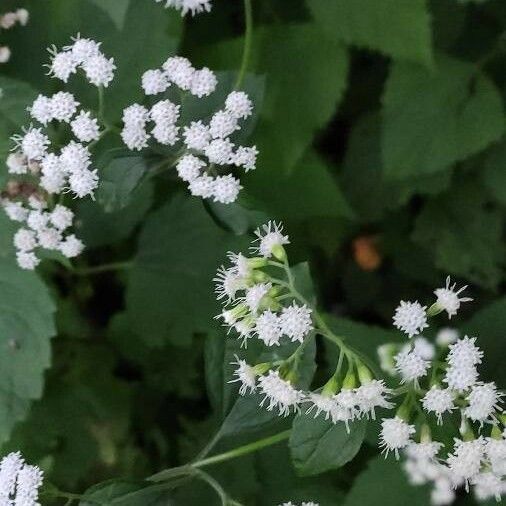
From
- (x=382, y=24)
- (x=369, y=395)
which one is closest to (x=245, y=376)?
(x=369, y=395)

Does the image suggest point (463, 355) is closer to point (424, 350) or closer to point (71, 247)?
point (424, 350)

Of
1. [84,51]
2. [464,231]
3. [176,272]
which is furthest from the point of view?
[464,231]

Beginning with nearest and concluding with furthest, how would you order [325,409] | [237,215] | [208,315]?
[325,409] → [237,215] → [208,315]

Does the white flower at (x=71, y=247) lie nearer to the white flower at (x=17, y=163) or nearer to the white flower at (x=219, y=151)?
the white flower at (x=17, y=163)

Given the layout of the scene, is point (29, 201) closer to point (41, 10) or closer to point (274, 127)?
point (41, 10)

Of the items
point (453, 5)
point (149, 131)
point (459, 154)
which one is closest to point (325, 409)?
point (149, 131)

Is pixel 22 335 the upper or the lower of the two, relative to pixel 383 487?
upper

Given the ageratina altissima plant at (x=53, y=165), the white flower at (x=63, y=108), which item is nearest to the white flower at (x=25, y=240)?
the ageratina altissima plant at (x=53, y=165)
